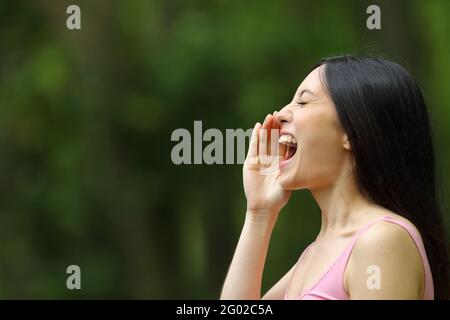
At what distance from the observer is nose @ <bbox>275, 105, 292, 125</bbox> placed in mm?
3632

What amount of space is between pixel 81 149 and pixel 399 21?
505 centimetres

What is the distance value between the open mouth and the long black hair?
25cm

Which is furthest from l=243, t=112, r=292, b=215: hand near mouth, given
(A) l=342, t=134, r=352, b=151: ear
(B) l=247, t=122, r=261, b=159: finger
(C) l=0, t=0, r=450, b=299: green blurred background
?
(C) l=0, t=0, r=450, b=299: green blurred background

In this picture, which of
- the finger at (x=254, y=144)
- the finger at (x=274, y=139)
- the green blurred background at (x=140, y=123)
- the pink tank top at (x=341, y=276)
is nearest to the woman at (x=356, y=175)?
the pink tank top at (x=341, y=276)

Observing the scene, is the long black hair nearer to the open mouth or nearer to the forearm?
the open mouth

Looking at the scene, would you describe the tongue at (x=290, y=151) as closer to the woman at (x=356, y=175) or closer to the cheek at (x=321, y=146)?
the woman at (x=356, y=175)

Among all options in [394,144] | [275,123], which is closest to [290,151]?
[275,123]

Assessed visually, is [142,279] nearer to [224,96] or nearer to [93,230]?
[93,230]

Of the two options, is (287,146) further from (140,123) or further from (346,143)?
(140,123)

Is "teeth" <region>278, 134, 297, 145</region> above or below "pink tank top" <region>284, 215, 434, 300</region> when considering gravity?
above

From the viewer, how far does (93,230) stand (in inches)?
507

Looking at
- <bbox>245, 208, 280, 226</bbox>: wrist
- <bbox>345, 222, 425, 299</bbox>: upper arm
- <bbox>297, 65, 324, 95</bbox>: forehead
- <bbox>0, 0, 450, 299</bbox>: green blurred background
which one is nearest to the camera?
<bbox>345, 222, 425, 299</bbox>: upper arm

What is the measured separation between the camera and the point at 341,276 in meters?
3.25

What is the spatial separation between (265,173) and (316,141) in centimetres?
36
